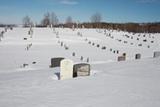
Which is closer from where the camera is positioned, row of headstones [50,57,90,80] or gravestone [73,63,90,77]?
row of headstones [50,57,90,80]

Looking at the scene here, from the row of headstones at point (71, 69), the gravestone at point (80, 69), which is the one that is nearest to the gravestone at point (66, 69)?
the row of headstones at point (71, 69)

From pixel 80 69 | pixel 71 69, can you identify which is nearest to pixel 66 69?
pixel 71 69

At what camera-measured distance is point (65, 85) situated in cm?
980

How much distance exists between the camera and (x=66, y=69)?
11.2 meters

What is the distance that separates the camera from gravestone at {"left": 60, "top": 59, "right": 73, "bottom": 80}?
36.3 ft

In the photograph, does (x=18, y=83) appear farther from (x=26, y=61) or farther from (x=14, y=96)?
(x=26, y=61)

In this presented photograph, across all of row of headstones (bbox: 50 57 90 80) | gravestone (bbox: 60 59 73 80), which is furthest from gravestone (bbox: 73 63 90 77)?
gravestone (bbox: 60 59 73 80)

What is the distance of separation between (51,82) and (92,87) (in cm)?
191

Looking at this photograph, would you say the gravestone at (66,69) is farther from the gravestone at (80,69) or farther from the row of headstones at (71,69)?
the gravestone at (80,69)

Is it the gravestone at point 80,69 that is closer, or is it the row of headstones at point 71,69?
the row of headstones at point 71,69

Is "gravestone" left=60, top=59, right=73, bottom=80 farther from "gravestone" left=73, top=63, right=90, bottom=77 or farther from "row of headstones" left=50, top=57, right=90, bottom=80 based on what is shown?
"gravestone" left=73, top=63, right=90, bottom=77

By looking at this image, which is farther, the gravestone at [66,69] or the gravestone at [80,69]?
the gravestone at [80,69]

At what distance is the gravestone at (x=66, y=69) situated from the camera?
36.3ft

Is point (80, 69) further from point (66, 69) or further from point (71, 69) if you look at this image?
point (66, 69)
